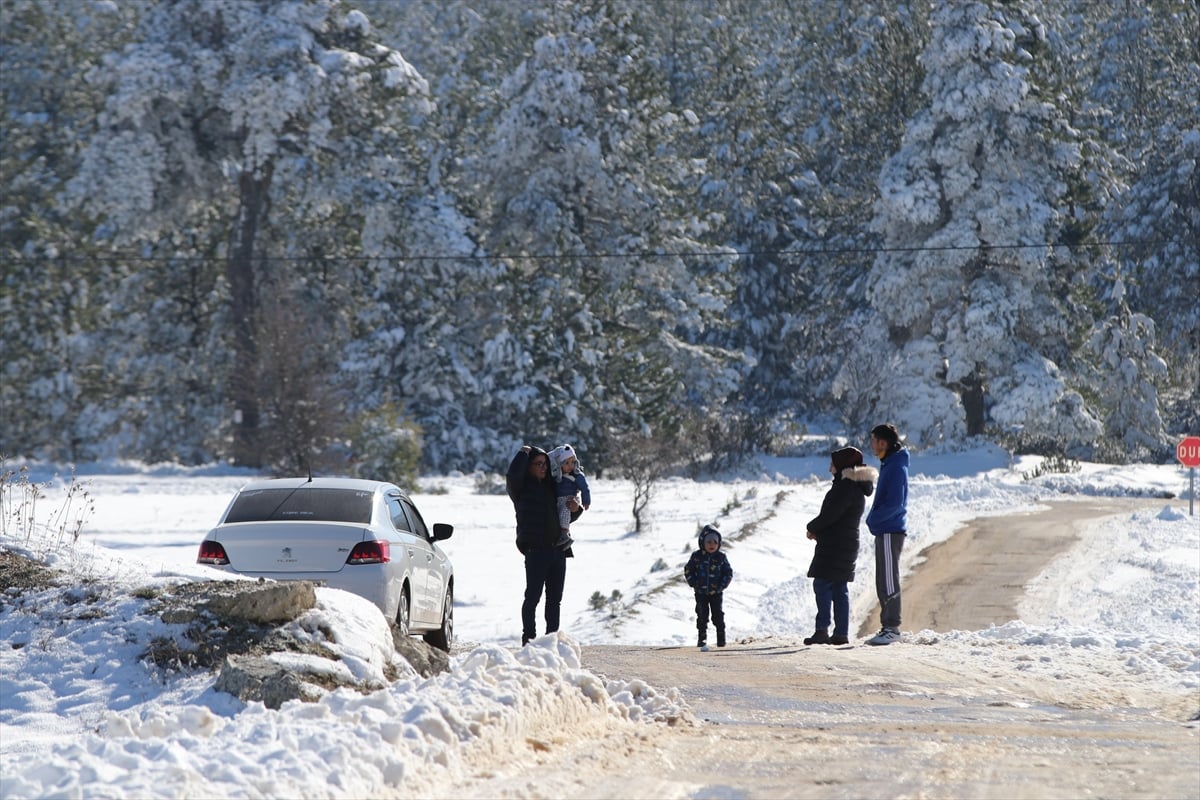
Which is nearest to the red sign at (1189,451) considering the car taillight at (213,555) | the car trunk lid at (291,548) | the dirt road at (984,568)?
the dirt road at (984,568)

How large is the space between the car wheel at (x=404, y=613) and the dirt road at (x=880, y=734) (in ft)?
4.66

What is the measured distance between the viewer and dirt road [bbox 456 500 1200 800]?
6941mm

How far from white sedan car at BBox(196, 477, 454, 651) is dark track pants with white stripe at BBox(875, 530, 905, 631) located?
4084 mm

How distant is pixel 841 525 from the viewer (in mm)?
13680

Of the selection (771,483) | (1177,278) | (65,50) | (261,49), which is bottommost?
(771,483)

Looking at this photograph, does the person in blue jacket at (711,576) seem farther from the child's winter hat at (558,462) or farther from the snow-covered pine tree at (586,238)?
the snow-covered pine tree at (586,238)

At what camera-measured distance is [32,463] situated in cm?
4100

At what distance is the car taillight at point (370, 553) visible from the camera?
11.1 m

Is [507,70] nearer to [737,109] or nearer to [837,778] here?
[737,109]

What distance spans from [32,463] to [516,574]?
74.2 ft

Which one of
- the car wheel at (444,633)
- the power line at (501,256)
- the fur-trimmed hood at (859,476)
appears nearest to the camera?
the car wheel at (444,633)

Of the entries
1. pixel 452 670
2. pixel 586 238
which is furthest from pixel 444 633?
pixel 586 238

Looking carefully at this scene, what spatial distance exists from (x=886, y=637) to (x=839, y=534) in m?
0.99

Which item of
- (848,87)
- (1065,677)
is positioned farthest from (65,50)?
(1065,677)
